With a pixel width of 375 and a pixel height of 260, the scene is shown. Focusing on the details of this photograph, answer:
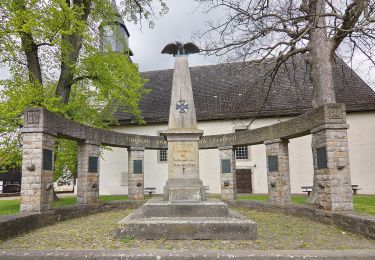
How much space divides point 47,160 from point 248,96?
13.5 m

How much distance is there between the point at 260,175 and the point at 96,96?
490 inches

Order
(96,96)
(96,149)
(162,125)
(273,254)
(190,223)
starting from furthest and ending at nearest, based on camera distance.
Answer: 1. (162,125)
2. (96,96)
3. (96,149)
4. (190,223)
5. (273,254)

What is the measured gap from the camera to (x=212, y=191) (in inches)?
827

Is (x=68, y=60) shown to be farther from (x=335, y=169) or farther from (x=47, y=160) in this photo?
(x=335, y=169)

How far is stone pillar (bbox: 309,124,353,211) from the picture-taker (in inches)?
335

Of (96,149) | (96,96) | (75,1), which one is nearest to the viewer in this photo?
(96,149)

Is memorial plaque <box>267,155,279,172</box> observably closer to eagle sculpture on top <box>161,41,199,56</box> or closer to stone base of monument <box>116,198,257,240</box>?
stone base of monument <box>116,198,257,240</box>

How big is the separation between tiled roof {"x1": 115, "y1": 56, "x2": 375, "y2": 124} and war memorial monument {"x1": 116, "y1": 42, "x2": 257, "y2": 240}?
9556 mm

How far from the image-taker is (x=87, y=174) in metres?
11.8

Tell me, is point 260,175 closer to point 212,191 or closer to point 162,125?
point 212,191

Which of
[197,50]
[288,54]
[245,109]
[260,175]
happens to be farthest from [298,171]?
[197,50]

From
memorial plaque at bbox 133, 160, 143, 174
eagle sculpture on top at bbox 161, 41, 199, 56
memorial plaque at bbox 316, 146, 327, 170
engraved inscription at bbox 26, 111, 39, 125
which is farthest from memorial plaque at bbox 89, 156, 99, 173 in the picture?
memorial plaque at bbox 316, 146, 327, 170

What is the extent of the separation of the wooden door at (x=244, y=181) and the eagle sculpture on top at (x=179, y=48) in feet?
42.0

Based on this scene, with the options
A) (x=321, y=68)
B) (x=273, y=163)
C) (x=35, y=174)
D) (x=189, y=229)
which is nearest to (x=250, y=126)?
(x=321, y=68)
